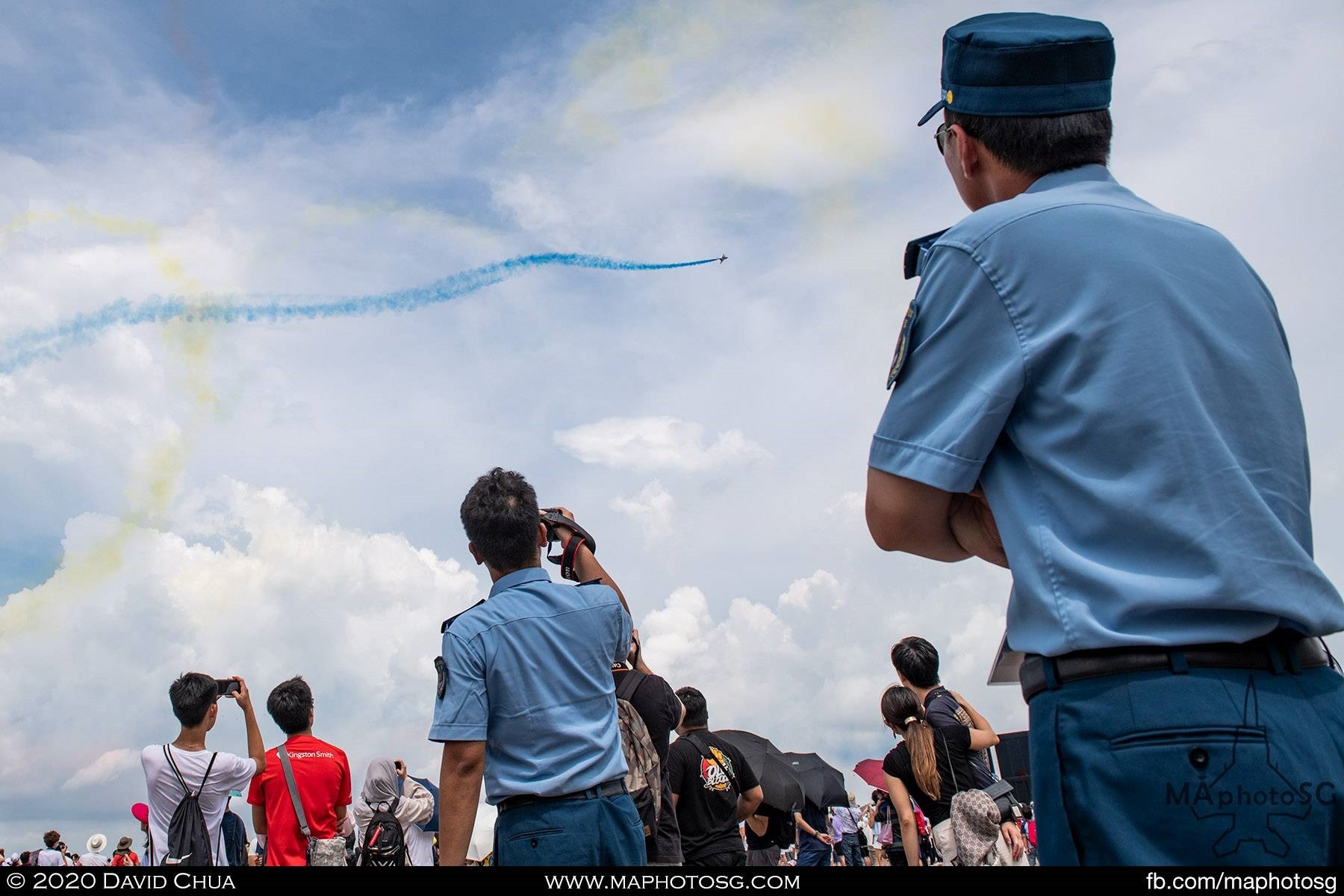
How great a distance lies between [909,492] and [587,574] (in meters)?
3.80

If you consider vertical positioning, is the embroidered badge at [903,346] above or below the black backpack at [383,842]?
above

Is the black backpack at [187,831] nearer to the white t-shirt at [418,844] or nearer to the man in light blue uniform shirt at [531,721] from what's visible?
the white t-shirt at [418,844]

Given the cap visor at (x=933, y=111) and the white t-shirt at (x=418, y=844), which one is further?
the white t-shirt at (x=418, y=844)

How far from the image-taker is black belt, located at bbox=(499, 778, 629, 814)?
4172mm

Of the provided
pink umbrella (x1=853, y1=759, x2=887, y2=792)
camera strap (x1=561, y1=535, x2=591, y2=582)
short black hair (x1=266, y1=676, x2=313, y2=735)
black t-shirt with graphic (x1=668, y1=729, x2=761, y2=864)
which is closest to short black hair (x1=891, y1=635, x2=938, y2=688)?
black t-shirt with graphic (x1=668, y1=729, x2=761, y2=864)

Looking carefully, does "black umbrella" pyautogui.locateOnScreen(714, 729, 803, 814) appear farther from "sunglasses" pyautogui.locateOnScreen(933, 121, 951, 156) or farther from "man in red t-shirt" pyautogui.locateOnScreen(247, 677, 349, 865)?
"sunglasses" pyautogui.locateOnScreen(933, 121, 951, 156)

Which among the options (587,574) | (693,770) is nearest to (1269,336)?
(587,574)

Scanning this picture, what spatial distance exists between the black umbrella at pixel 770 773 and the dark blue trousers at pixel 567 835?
16.1 ft

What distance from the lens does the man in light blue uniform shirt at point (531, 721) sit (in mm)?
4105

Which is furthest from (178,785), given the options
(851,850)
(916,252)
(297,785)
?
(851,850)

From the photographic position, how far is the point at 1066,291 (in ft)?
5.77

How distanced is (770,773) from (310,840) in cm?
707
